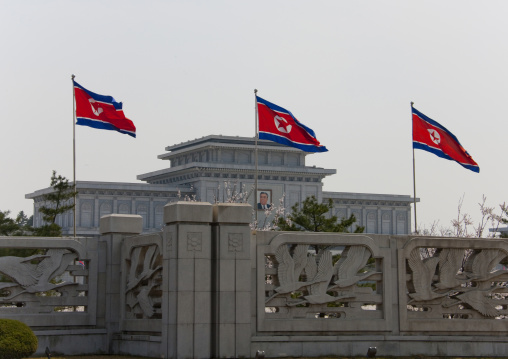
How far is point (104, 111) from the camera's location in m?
31.9

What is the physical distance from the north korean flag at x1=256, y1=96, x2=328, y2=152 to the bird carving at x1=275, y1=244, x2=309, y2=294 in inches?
509

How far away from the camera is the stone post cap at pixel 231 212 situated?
747 inches

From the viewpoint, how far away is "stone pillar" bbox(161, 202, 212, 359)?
1855cm

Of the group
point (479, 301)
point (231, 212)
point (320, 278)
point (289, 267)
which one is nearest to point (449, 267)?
point (479, 301)

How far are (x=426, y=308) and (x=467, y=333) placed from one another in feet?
3.45

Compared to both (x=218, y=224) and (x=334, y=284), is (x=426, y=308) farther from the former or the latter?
(x=218, y=224)

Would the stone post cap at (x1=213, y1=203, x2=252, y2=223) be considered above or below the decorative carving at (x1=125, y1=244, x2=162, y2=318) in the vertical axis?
above

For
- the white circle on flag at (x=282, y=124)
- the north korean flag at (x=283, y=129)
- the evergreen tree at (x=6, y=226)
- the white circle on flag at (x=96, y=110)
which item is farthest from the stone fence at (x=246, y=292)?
the evergreen tree at (x=6, y=226)

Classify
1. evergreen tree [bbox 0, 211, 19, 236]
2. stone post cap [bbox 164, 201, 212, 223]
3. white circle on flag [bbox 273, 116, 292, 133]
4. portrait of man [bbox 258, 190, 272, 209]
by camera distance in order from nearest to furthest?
stone post cap [bbox 164, 201, 212, 223], white circle on flag [bbox 273, 116, 292, 133], evergreen tree [bbox 0, 211, 19, 236], portrait of man [bbox 258, 190, 272, 209]

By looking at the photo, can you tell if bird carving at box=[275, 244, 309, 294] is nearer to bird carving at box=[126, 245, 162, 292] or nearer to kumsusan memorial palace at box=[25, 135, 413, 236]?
bird carving at box=[126, 245, 162, 292]

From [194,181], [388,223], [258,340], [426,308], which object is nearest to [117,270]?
[258,340]

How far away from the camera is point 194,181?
124 metres

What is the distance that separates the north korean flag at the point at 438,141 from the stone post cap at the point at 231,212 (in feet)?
46.4

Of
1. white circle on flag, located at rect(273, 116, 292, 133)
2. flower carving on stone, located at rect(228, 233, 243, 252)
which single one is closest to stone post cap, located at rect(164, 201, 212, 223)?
flower carving on stone, located at rect(228, 233, 243, 252)
